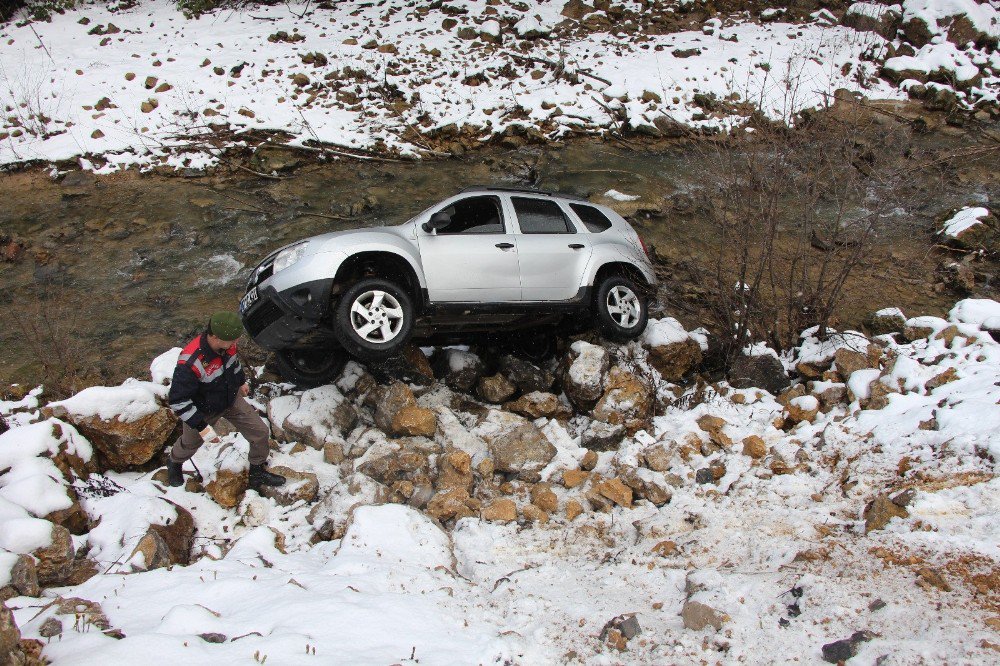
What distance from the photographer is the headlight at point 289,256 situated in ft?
18.5

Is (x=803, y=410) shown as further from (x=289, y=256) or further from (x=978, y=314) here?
(x=289, y=256)

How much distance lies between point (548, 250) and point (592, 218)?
0.93 m

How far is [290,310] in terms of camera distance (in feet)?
17.9

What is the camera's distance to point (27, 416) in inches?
231

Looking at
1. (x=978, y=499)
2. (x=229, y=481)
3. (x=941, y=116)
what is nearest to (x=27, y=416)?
(x=229, y=481)

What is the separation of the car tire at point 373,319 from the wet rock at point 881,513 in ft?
12.8

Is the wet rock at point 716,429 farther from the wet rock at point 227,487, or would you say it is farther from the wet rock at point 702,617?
the wet rock at point 227,487

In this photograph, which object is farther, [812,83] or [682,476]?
[812,83]

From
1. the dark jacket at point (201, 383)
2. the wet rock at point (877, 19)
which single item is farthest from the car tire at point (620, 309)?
the wet rock at point (877, 19)

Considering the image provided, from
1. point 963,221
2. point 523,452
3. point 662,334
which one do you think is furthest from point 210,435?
point 963,221

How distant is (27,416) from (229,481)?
233cm

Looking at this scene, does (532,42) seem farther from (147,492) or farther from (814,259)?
(147,492)

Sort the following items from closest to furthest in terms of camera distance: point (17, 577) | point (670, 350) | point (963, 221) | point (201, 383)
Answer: point (17, 577) → point (201, 383) → point (670, 350) → point (963, 221)

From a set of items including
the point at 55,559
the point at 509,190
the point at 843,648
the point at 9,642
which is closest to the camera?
the point at 9,642
